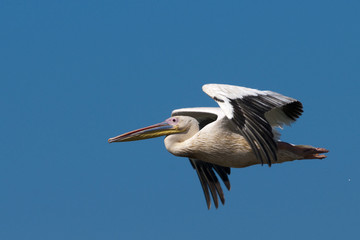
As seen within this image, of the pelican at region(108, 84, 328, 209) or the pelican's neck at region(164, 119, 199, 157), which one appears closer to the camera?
the pelican at region(108, 84, 328, 209)

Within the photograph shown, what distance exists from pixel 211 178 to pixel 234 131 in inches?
95.4

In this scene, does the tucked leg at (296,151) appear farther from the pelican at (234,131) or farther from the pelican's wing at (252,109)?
the pelican's wing at (252,109)

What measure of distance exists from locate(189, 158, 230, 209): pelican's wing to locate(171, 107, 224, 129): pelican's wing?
0.87 m

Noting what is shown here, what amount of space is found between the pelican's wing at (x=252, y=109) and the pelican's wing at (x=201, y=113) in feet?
4.32

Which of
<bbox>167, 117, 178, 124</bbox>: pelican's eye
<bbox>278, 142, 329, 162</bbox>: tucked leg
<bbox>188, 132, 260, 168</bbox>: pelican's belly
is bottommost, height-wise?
<bbox>278, 142, 329, 162</bbox>: tucked leg

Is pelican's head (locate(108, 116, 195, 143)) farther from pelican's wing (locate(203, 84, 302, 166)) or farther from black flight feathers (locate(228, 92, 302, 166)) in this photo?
black flight feathers (locate(228, 92, 302, 166))

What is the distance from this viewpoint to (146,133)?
1213 cm

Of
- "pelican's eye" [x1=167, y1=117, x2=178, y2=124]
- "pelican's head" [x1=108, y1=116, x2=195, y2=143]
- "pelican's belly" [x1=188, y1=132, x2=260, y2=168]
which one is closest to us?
"pelican's belly" [x1=188, y1=132, x2=260, y2=168]

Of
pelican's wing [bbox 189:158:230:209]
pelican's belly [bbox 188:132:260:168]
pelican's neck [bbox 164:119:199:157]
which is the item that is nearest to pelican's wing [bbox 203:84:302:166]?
pelican's belly [bbox 188:132:260:168]

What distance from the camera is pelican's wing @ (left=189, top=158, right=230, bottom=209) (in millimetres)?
13305

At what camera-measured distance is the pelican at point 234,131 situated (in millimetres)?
10156

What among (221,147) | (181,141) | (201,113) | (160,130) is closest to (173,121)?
(160,130)

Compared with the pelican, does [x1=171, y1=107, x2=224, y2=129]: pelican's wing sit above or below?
above

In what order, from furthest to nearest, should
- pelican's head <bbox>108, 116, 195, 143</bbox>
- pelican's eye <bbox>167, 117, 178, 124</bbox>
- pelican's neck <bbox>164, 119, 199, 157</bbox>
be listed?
pelican's eye <bbox>167, 117, 178, 124</bbox> → pelican's head <bbox>108, 116, 195, 143</bbox> → pelican's neck <bbox>164, 119, 199, 157</bbox>
